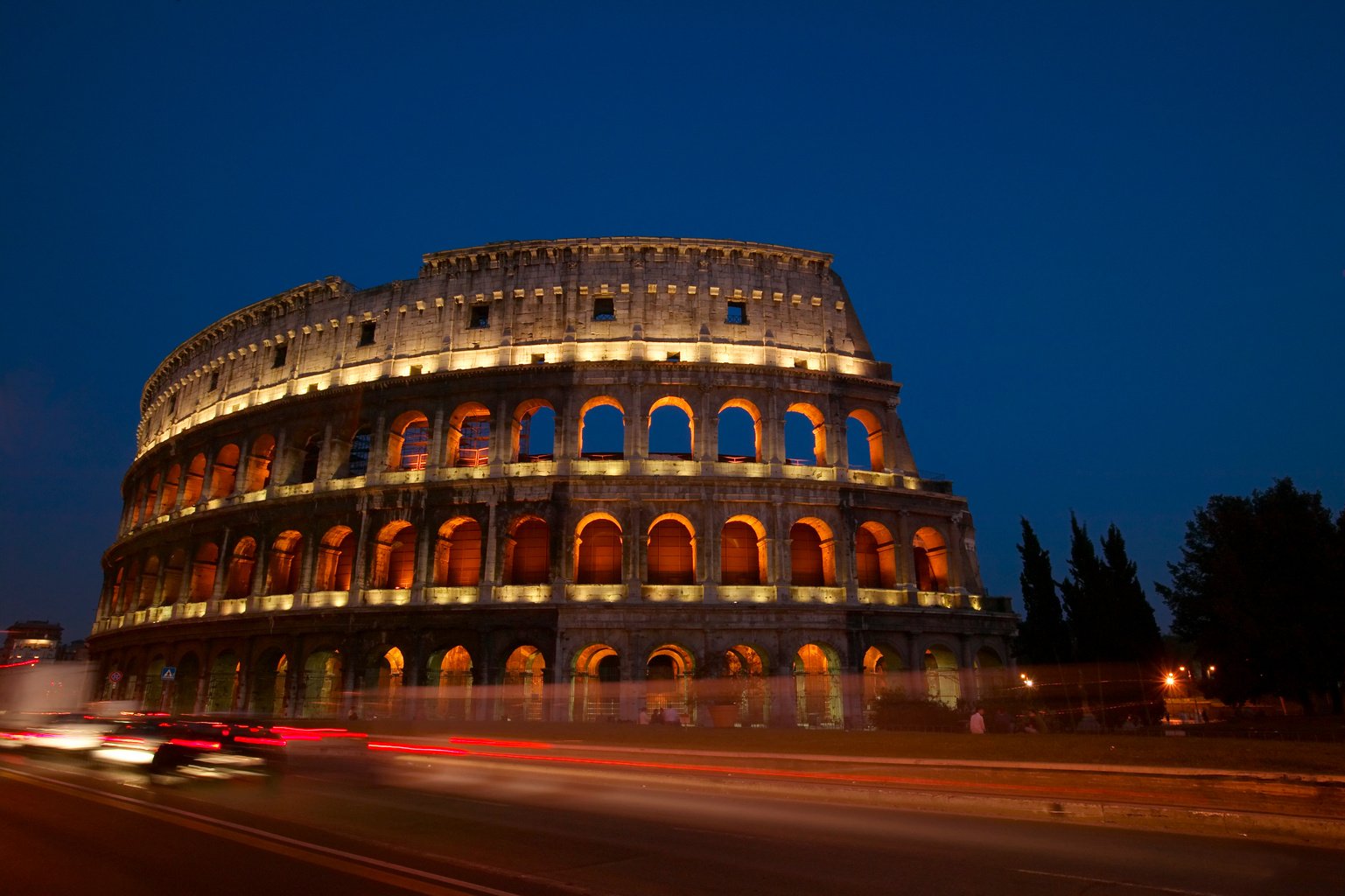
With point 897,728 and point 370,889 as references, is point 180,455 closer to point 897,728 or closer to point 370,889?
point 897,728

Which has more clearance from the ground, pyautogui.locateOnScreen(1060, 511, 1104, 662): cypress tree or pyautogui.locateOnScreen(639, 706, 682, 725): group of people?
pyautogui.locateOnScreen(1060, 511, 1104, 662): cypress tree

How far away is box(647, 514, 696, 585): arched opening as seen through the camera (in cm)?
3167

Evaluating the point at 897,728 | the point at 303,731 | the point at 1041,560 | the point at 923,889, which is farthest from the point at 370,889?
the point at 1041,560

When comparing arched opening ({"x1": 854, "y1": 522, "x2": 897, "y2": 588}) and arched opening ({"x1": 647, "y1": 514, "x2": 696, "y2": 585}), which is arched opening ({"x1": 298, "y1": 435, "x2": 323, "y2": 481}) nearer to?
arched opening ({"x1": 647, "y1": 514, "x2": 696, "y2": 585})

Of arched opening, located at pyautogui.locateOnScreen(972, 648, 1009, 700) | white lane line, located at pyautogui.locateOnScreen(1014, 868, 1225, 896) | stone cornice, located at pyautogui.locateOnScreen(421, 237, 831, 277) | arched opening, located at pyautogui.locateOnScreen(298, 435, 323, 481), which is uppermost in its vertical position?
stone cornice, located at pyautogui.locateOnScreen(421, 237, 831, 277)

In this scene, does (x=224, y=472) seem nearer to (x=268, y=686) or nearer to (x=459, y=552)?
(x=268, y=686)

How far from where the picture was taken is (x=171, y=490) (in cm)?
4216

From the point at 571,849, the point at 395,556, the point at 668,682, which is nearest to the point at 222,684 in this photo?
the point at 395,556

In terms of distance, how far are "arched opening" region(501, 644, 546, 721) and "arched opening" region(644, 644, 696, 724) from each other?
4161 millimetres

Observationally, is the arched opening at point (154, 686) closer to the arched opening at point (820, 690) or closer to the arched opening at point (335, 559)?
the arched opening at point (335, 559)

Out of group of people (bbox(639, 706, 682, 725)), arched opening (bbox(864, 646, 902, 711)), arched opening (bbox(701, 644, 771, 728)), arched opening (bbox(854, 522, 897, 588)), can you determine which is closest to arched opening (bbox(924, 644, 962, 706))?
arched opening (bbox(864, 646, 902, 711))

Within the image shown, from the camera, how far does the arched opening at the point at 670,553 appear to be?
3167cm

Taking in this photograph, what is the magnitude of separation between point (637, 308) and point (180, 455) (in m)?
26.3

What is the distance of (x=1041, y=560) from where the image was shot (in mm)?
38469
